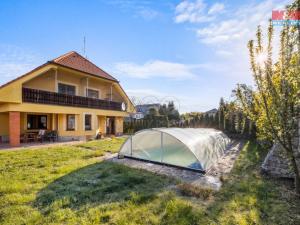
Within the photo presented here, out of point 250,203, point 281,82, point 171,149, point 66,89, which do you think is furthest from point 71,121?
point 281,82

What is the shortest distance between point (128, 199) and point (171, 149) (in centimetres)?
329

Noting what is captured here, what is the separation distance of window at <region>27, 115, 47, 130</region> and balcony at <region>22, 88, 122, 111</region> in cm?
284

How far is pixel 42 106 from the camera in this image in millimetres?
12781

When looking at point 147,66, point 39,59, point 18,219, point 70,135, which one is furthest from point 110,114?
point 18,219

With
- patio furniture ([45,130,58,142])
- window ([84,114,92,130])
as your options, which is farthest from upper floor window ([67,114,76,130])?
patio furniture ([45,130,58,142])

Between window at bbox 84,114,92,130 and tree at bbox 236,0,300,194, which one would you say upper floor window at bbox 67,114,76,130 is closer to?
window at bbox 84,114,92,130

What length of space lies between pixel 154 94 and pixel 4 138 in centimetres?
1808

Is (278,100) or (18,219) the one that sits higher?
(278,100)

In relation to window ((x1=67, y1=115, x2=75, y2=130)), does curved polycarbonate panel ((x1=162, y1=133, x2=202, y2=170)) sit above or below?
below

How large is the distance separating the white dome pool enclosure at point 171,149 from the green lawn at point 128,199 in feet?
3.97

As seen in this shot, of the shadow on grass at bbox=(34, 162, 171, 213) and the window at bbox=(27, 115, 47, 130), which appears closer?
the shadow on grass at bbox=(34, 162, 171, 213)

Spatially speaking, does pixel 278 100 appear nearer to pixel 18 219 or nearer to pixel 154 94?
pixel 18 219

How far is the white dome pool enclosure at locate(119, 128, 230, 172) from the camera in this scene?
666 cm

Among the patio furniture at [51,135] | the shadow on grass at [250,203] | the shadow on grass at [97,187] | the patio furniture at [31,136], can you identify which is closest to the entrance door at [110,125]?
the patio furniture at [51,135]
